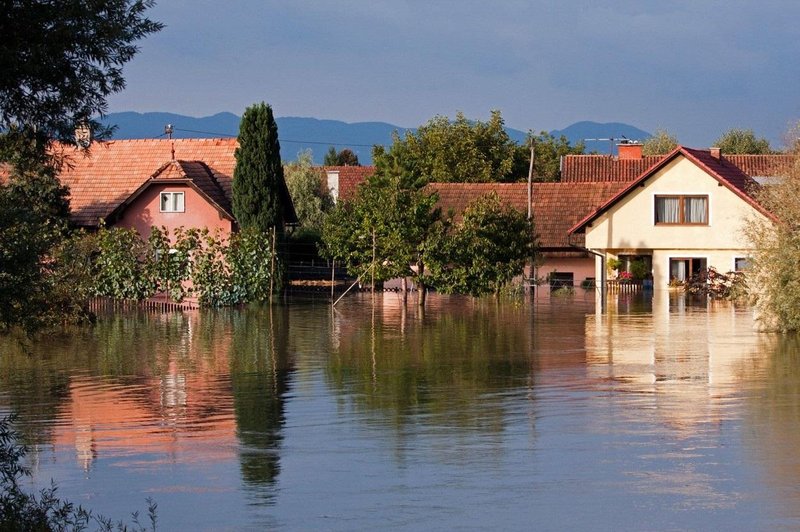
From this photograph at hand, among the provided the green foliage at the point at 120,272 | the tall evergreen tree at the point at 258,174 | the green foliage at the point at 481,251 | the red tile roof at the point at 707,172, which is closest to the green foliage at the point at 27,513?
the green foliage at the point at 120,272

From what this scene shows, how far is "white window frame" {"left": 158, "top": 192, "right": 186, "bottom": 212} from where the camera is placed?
51.2m

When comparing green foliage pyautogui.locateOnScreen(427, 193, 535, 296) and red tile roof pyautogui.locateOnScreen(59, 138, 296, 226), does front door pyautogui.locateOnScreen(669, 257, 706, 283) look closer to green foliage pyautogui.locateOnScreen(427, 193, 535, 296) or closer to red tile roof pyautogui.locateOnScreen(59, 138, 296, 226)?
green foliage pyautogui.locateOnScreen(427, 193, 535, 296)

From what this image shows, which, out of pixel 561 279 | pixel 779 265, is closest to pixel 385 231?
pixel 561 279

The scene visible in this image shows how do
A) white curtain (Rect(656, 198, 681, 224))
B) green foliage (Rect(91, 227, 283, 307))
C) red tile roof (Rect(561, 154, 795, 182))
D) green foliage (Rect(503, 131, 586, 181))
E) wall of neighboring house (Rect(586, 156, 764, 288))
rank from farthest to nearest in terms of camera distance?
green foliage (Rect(503, 131, 586, 181)) < red tile roof (Rect(561, 154, 795, 182)) < white curtain (Rect(656, 198, 681, 224)) < wall of neighboring house (Rect(586, 156, 764, 288)) < green foliage (Rect(91, 227, 283, 307))

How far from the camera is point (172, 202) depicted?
5128 centimetres

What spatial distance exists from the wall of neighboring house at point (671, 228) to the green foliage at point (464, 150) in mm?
20085

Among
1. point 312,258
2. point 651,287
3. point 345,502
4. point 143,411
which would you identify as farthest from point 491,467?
point 651,287

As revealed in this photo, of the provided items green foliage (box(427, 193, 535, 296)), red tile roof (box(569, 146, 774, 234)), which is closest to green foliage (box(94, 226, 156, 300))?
green foliage (box(427, 193, 535, 296))

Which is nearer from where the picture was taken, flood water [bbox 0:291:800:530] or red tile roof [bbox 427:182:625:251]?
flood water [bbox 0:291:800:530]

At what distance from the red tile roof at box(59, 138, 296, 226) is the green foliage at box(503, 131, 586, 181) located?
26147 millimetres

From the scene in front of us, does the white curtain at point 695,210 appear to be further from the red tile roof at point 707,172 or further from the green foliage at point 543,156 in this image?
the green foliage at point 543,156

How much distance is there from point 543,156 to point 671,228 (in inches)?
1331

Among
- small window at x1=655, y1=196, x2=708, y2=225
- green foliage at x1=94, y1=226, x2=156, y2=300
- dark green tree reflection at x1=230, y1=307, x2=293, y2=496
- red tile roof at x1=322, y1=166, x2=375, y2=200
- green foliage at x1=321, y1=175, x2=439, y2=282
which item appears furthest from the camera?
red tile roof at x1=322, y1=166, x2=375, y2=200

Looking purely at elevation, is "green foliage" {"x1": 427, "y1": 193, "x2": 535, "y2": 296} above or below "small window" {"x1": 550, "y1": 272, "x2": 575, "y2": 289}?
above
